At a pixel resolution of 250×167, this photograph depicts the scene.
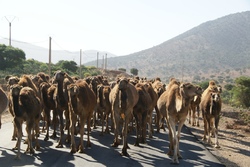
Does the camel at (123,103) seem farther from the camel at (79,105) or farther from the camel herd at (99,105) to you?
the camel at (79,105)

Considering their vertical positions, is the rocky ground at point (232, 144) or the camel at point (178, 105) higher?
the camel at point (178, 105)

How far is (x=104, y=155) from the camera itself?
1152cm

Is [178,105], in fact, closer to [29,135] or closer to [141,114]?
[141,114]

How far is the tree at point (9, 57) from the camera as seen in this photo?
4845 cm

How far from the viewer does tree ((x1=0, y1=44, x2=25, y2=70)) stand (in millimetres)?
48447

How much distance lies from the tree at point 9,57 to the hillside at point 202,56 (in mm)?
72952

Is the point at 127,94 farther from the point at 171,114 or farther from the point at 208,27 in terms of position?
the point at 208,27

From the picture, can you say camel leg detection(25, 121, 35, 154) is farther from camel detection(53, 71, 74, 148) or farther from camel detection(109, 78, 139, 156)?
camel detection(109, 78, 139, 156)

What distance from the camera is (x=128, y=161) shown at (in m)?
10.9

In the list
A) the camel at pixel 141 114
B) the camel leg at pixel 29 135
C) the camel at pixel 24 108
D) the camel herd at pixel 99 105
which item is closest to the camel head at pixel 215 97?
the camel herd at pixel 99 105

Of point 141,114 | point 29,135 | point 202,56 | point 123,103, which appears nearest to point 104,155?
point 123,103

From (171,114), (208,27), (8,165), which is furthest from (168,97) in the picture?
(208,27)

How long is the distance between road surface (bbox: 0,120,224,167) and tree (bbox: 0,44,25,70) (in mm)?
36714

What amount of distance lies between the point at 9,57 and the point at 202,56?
106 m
